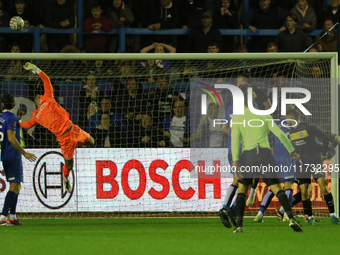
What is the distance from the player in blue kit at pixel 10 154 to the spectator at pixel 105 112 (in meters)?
2.47

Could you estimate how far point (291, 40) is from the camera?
521 inches

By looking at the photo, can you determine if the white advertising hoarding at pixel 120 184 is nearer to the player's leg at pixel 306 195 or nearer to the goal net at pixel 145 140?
the goal net at pixel 145 140

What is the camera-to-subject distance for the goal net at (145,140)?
36.0 ft

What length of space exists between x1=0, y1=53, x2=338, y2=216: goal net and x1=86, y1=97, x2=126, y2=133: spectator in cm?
2

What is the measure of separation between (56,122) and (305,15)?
7424 mm

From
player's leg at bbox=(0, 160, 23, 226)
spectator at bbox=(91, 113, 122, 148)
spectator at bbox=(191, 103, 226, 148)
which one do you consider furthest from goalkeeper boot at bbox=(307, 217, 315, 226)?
player's leg at bbox=(0, 160, 23, 226)

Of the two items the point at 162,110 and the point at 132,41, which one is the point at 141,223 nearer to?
the point at 162,110

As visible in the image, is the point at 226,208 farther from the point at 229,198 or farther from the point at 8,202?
the point at 8,202

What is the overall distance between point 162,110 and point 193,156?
1221mm

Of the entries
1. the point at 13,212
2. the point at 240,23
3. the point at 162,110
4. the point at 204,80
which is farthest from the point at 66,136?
the point at 240,23

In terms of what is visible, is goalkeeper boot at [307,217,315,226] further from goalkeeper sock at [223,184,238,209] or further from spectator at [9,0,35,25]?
spectator at [9,0,35,25]

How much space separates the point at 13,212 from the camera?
9.38 m

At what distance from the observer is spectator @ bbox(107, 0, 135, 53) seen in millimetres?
13688

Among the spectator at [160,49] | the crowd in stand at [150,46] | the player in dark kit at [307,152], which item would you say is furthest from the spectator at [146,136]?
the player in dark kit at [307,152]
